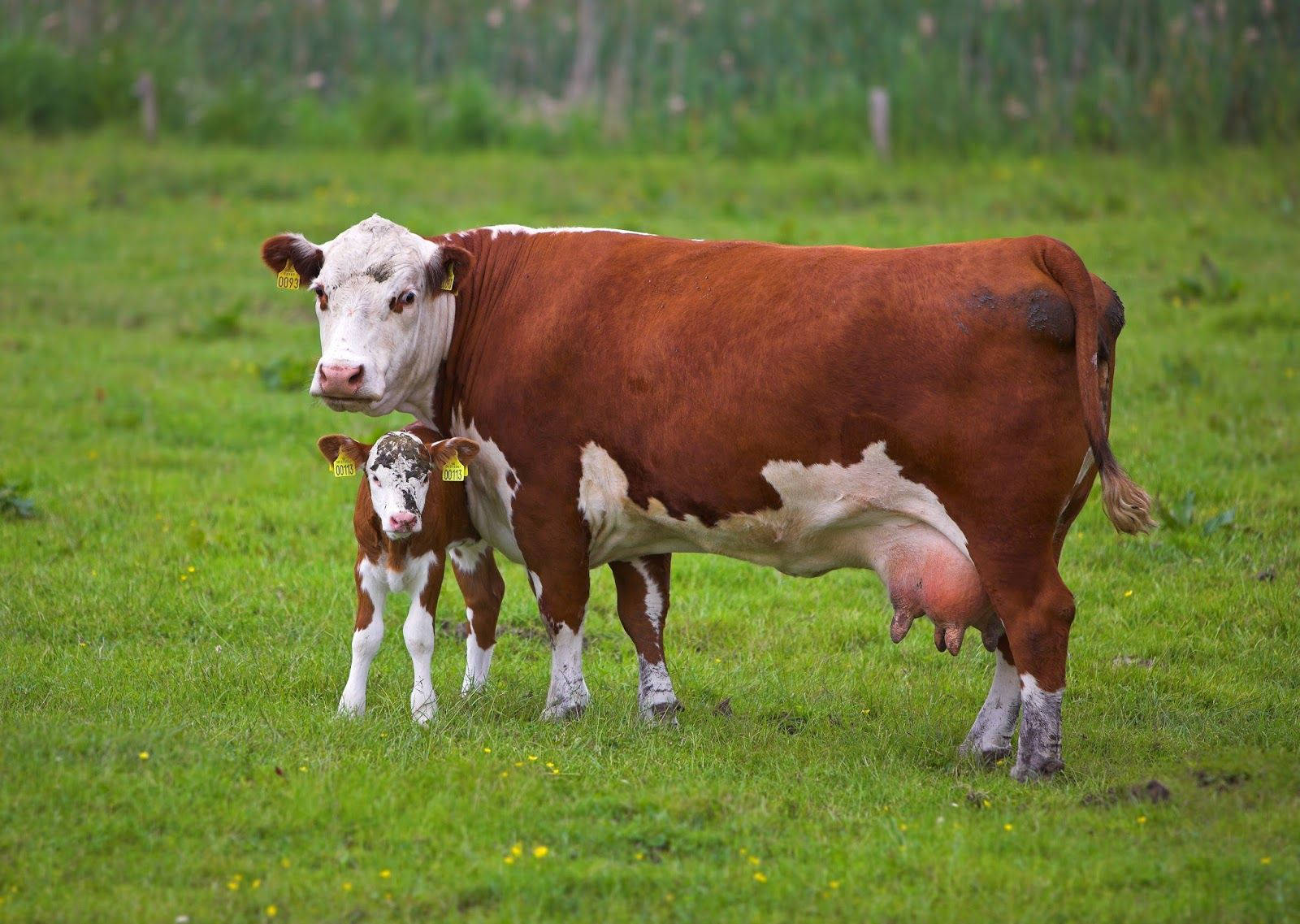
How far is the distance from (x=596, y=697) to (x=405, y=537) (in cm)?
131

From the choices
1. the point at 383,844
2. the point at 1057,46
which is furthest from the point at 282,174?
the point at 383,844

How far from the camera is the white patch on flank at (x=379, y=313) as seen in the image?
A: 22.2 ft

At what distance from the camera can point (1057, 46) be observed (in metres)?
18.4

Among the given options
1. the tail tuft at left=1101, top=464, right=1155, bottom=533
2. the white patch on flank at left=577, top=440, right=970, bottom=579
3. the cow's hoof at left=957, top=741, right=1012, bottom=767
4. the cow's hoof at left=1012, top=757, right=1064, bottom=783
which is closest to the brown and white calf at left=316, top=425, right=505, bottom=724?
the white patch on flank at left=577, top=440, right=970, bottom=579

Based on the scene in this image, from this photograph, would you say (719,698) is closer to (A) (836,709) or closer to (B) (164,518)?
(A) (836,709)

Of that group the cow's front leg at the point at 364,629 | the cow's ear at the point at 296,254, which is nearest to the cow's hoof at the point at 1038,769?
the cow's front leg at the point at 364,629

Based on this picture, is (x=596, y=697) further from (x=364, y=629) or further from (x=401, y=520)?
(x=401, y=520)

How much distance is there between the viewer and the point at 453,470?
22.2 feet

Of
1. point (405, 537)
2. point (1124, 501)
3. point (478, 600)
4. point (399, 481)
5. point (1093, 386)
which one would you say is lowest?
point (478, 600)

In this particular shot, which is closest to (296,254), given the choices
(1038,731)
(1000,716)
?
(1000,716)

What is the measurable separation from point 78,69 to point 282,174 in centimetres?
434

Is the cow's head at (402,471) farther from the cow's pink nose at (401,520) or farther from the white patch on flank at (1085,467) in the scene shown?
the white patch on flank at (1085,467)

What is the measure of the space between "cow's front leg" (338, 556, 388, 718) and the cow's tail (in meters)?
3.08

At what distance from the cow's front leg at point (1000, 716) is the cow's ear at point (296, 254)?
3.51 meters
